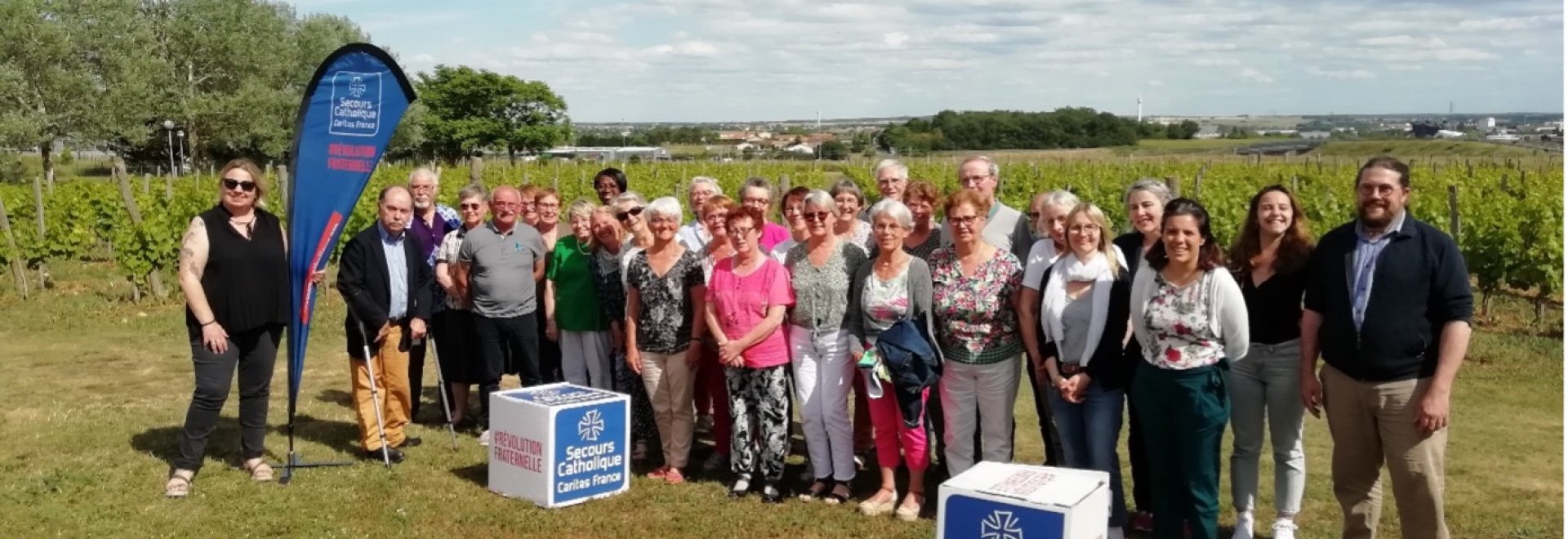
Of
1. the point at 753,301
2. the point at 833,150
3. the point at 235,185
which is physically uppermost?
the point at 833,150

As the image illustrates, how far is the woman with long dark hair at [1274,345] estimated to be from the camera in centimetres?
434

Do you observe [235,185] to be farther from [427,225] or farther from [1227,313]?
[1227,313]

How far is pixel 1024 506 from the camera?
3584 millimetres

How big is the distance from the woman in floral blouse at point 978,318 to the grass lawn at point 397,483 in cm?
59

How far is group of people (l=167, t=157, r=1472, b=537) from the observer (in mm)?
4098

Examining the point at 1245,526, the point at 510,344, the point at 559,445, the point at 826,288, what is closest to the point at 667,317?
the point at 559,445

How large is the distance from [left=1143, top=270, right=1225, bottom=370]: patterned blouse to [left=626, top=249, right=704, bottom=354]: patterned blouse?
2181mm

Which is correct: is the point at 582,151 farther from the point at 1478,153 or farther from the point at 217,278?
the point at 217,278

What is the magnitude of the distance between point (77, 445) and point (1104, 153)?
180 feet

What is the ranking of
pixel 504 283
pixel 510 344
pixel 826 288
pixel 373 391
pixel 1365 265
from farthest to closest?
pixel 510 344, pixel 504 283, pixel 373 391, pixel 826 288, pixel 1365 265

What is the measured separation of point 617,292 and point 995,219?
1943 mm

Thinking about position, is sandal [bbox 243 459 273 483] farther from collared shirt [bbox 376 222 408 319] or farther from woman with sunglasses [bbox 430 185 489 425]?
woman with sunglasses [bbox 430 185 489 425]

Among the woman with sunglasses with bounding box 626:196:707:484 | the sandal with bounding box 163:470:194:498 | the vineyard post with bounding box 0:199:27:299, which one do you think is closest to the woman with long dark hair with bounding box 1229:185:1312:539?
the woman with sunglasses with bounding box 626:196:707:484

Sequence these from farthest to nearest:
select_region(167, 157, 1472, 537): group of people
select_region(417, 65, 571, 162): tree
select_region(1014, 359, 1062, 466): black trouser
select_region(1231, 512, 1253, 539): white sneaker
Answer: select_region(417, 65, 571, 162): tree
select_region(1014, 359, 1062, 466): black trouser
select_region(1231, 512, 1253, 539): white sneaker
select_region(167, 157, 1472, 537): group of people
